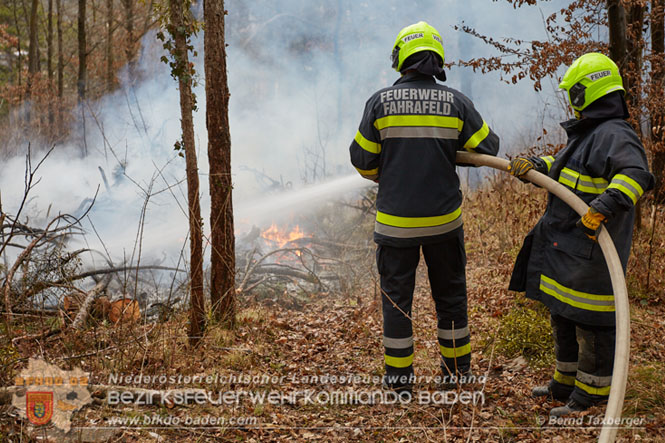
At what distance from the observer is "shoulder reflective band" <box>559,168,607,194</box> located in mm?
2875

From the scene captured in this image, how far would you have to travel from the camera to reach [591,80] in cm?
290

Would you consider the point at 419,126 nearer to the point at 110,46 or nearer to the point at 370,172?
the point at 370,172

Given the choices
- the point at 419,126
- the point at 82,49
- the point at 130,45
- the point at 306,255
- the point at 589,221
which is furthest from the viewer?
the point at 130,45

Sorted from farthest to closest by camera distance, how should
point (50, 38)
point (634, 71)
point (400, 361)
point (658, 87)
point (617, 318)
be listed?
point (50, 38)
point (658, 87)
point (634, 71)
point (400, 361)
point (617, 318)

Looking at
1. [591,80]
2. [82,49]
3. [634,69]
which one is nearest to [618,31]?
[634,69]

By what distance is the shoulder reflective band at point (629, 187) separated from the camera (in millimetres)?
2611

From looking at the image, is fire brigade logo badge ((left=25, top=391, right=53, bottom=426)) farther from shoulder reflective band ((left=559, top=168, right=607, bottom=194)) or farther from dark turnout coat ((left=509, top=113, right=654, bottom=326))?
shoulder reflective band ((left=559, top=168, right=607, bottom=194))

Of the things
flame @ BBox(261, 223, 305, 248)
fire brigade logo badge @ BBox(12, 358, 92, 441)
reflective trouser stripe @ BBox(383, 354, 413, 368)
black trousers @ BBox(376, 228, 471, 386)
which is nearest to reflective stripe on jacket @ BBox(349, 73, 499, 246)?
black trousers @ BBox(376, 228, 471, 386)

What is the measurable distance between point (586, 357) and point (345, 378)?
1.78 meters

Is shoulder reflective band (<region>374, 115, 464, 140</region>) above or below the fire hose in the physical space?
above

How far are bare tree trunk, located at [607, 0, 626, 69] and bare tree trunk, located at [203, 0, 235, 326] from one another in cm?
412

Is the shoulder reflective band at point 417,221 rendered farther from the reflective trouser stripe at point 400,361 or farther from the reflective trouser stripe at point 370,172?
the reflective trouser stripe at point 400,361

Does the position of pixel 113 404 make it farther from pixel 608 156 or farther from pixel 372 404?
pixel 608 156

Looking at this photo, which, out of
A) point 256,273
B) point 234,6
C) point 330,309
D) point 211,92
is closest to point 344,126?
point 234,6
